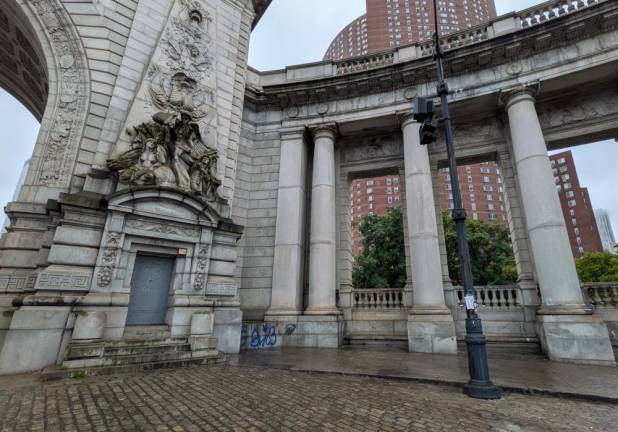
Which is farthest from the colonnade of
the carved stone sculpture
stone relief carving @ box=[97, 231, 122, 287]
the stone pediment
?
stone relief carving @ box=[97, 231, 122, 287]

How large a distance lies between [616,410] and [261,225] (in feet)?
41.1

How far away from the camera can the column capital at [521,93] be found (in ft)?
41.1

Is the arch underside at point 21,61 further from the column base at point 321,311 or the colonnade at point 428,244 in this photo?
the column base at point 321,311

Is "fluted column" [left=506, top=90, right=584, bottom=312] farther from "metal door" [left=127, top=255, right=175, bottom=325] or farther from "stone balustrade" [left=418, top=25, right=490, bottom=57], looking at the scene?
"metal door" [left=127, top=255, right=175, bottom=325]

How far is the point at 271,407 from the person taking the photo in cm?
476

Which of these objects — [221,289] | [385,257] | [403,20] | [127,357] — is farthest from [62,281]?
[403,20]

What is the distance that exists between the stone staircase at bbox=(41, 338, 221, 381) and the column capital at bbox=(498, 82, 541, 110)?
1530 centimetres

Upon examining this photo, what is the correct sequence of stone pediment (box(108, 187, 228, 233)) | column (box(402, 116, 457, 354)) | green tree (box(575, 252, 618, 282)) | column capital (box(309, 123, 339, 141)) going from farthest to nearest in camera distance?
1. green tree (box(575, 252, 618, 282))
2. column capital (box(309, 123, 339, 141))
3. column (box(402, 116, 457, 354))
4. stone pediment (box(108, 187, 228, 233))

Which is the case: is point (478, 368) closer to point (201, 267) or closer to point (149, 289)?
point (201, 267)

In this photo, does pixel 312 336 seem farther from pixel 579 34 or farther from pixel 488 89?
pixel 579 34

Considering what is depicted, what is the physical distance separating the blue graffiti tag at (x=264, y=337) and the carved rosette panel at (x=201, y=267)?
3.41m

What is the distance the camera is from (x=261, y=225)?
14.5m

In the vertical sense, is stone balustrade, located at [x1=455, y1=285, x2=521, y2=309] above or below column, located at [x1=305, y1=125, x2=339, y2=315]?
below

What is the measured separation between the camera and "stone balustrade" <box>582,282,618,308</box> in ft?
37.0
